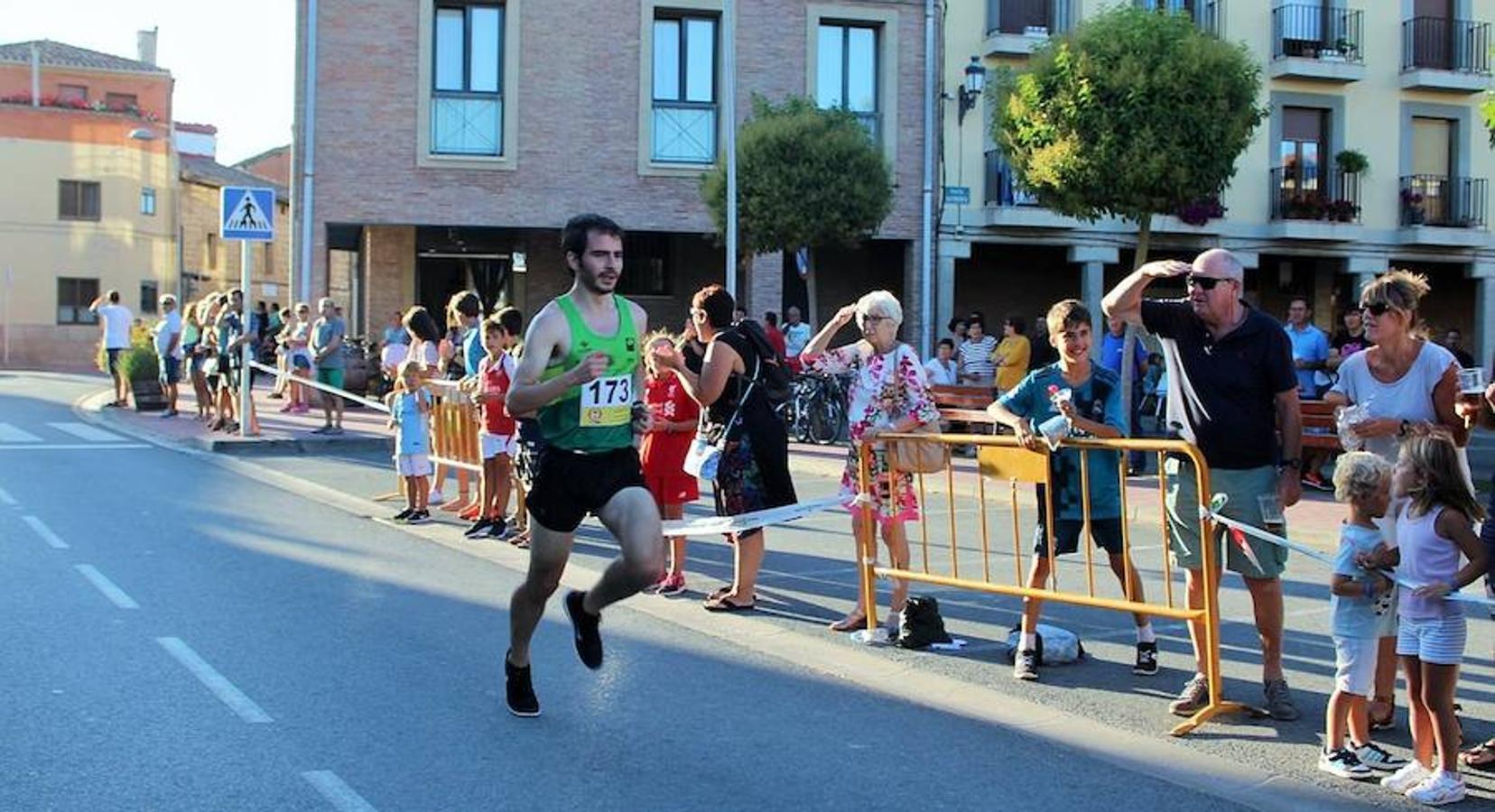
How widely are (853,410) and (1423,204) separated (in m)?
27.1

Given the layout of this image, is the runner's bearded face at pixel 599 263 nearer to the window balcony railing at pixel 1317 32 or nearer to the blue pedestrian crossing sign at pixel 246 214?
the blue pedestrian crossing sign at pixel 246 214

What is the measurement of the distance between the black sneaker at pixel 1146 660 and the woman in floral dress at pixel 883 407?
130cm

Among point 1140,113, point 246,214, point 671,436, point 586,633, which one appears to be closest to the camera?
point 586,633

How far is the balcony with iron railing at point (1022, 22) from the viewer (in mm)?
28594

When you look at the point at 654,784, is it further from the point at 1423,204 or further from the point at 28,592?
the point at 1423,204

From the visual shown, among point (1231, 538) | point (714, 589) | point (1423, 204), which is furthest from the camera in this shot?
point (1423, 204)

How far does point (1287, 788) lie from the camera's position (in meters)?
5.61

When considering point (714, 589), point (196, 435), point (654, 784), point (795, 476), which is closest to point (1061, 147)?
point (795, 476)

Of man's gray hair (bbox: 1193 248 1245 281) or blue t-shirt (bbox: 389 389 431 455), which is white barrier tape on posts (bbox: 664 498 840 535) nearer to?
man's gray hair (bbox: 1193 248 1245 281)

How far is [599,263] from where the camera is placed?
6.29 meters

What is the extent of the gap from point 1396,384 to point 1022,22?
2395cm

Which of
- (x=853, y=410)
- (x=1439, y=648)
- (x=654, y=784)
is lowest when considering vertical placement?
(x=654, y=784)

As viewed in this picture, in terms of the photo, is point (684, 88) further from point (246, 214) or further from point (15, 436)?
point (15, 436)

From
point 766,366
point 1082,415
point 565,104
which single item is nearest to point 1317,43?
point 565,104
